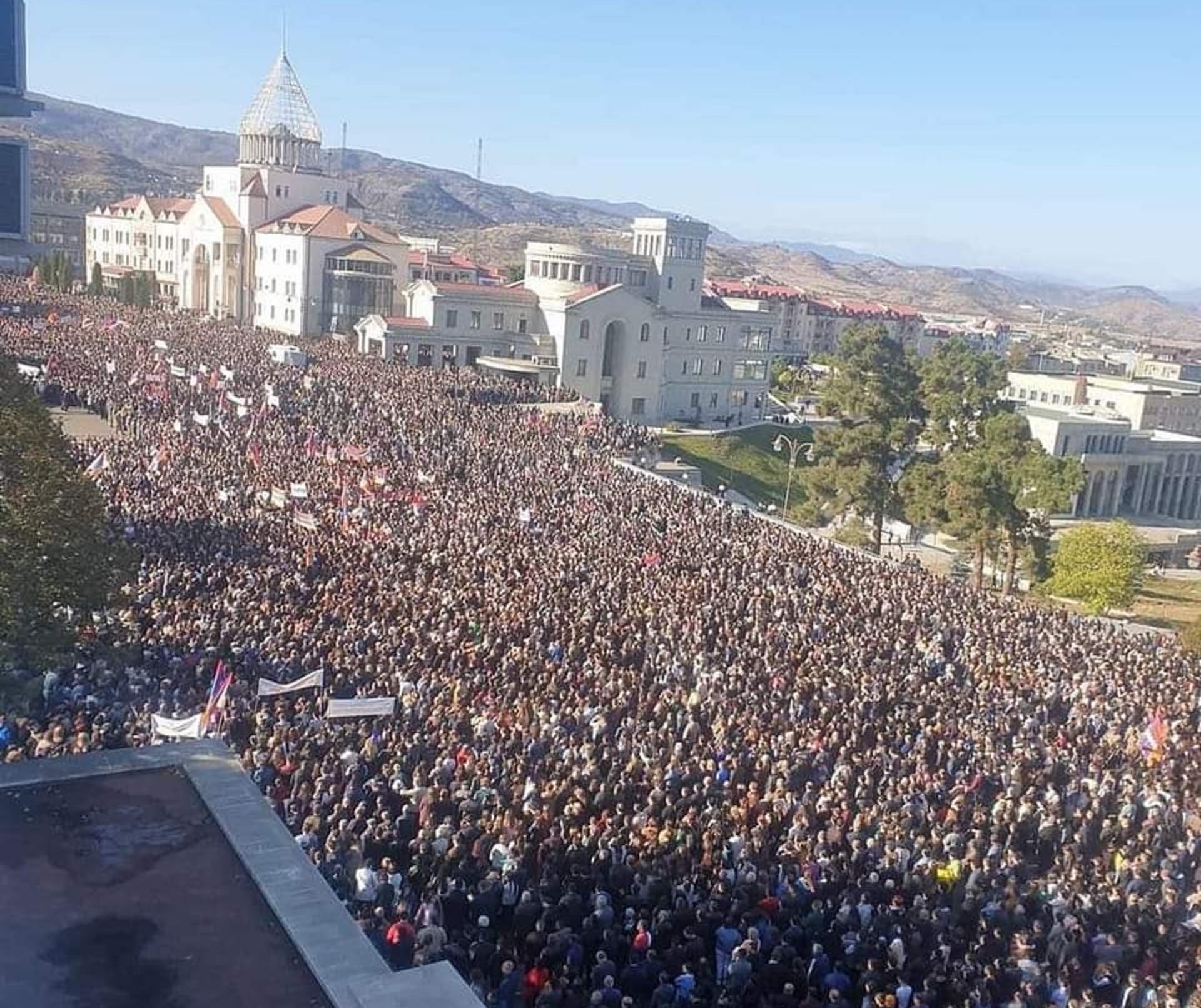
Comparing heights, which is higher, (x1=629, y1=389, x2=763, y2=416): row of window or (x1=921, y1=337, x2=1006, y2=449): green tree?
(x1=921, y1=337, x2=1006, y2=449): green tree

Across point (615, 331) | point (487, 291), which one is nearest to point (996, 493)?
point (615, 331)

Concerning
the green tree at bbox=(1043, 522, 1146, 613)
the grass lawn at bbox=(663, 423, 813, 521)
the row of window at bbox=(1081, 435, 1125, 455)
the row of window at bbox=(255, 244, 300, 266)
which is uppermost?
the row of window at bbox=(255, 244, 300, 266)

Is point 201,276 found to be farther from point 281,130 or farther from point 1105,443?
point 1105,443

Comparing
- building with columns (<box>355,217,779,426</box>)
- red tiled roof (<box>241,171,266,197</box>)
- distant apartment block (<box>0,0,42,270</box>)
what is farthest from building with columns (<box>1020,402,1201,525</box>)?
red tiled roof (<box>241,171,266,197</box>)

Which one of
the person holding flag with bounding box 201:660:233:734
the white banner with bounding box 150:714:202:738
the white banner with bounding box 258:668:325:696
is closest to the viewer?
the white banner with bounding box 150:714:202:738

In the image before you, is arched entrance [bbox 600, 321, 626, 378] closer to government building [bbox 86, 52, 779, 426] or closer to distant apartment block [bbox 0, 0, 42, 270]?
government building [bbox 86, 52, 779, 426]

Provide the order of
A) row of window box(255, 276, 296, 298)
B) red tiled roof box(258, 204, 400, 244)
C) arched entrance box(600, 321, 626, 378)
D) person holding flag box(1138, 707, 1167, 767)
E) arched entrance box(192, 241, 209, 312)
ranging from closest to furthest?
1. person holding flag box(1138, 707, 1167, 767)
2. arched entrance box(600, 321, 626, 378)
3. red tiled roof box(258, 204, 400, 244)
4. row of window box(255, 276, 296, 298)
5. arched entrance box(192, 241, 209, 312)
